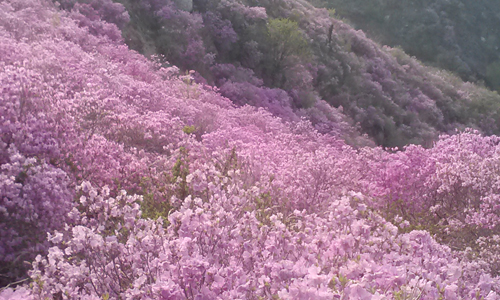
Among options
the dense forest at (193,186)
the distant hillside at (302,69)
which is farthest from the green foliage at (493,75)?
the dense forest at (193,186)

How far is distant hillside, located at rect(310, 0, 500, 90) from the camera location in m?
38.8

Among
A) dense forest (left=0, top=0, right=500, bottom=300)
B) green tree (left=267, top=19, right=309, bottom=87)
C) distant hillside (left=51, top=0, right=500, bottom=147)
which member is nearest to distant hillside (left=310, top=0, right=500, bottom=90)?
distant hillside (left=51, top=0, right=500, bottom=147)

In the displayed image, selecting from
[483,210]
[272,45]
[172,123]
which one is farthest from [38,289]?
[272,45]

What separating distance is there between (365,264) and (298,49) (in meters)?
16.9

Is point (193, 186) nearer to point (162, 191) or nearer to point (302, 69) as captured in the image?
point (162, 191)

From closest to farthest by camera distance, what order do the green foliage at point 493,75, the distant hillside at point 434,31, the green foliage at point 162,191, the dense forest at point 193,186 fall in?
the dense forest at point 193,186, the green foliage at point 162,191, the green foliage at point 493,75, the distant hillside at point 434,31

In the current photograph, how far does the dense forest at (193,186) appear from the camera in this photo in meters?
2.45

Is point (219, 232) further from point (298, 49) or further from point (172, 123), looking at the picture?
point (298, 49)

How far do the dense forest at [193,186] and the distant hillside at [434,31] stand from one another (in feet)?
93.3

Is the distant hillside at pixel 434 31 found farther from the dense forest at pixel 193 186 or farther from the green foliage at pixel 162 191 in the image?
the green foliage at pixel 162 191

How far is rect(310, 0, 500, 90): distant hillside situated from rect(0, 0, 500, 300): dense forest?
28.4 m

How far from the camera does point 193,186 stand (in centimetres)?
362

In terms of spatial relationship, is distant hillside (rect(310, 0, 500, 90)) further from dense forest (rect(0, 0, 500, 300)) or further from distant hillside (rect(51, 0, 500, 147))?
dense forest (rect(0, 0, 500, 300))

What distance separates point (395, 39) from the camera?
131 ft
